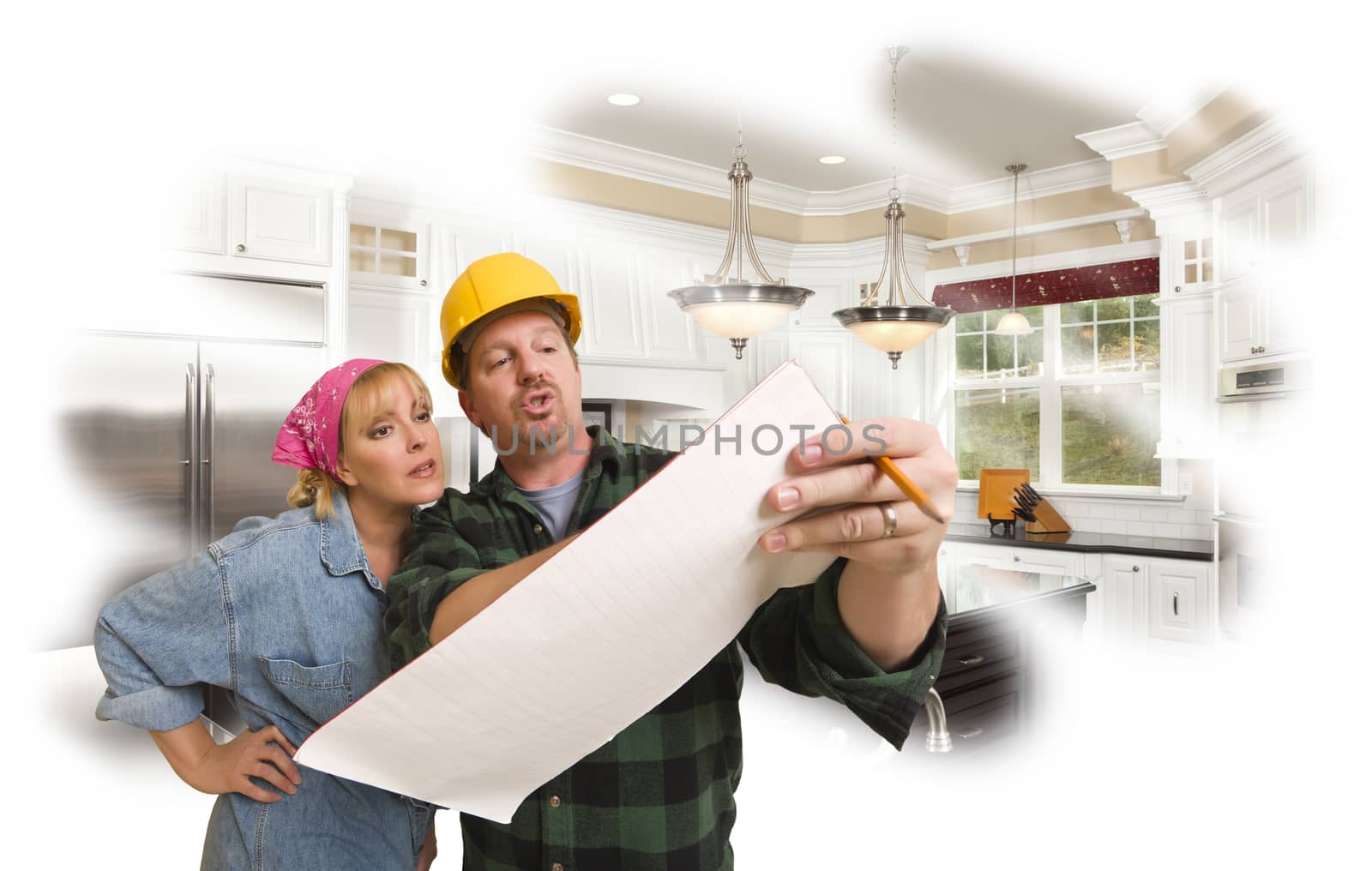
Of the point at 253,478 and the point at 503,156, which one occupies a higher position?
the point at 503,156

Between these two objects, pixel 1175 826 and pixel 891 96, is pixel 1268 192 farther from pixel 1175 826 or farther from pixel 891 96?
pixel 1175 826

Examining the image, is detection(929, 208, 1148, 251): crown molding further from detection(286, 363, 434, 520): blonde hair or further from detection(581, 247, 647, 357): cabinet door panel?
detection(286, 363, 434, 520): blonde hair

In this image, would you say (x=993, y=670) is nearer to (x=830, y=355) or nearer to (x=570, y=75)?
(x=570, y=75)

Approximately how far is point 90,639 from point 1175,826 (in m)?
3.98

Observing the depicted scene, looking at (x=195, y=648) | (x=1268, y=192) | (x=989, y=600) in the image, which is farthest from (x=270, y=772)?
(x=1268, y=192)

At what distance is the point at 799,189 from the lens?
5.52 m

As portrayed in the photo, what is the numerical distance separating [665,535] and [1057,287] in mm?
5256

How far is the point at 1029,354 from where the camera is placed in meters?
5.61

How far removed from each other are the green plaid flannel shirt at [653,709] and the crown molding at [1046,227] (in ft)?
14.9

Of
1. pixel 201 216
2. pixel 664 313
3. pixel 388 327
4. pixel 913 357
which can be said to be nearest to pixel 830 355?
pixel 913 357

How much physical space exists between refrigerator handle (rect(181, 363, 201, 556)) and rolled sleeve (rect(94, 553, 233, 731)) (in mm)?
2380

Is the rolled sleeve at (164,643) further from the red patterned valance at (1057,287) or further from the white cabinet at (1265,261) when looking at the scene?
the red patterned valance at (1057,287)

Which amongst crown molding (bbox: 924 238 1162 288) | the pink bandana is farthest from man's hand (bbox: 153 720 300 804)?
crown molding (bbox: 924 238 1162 288)

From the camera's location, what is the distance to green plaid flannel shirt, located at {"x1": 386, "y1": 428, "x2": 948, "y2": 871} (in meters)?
0.89
